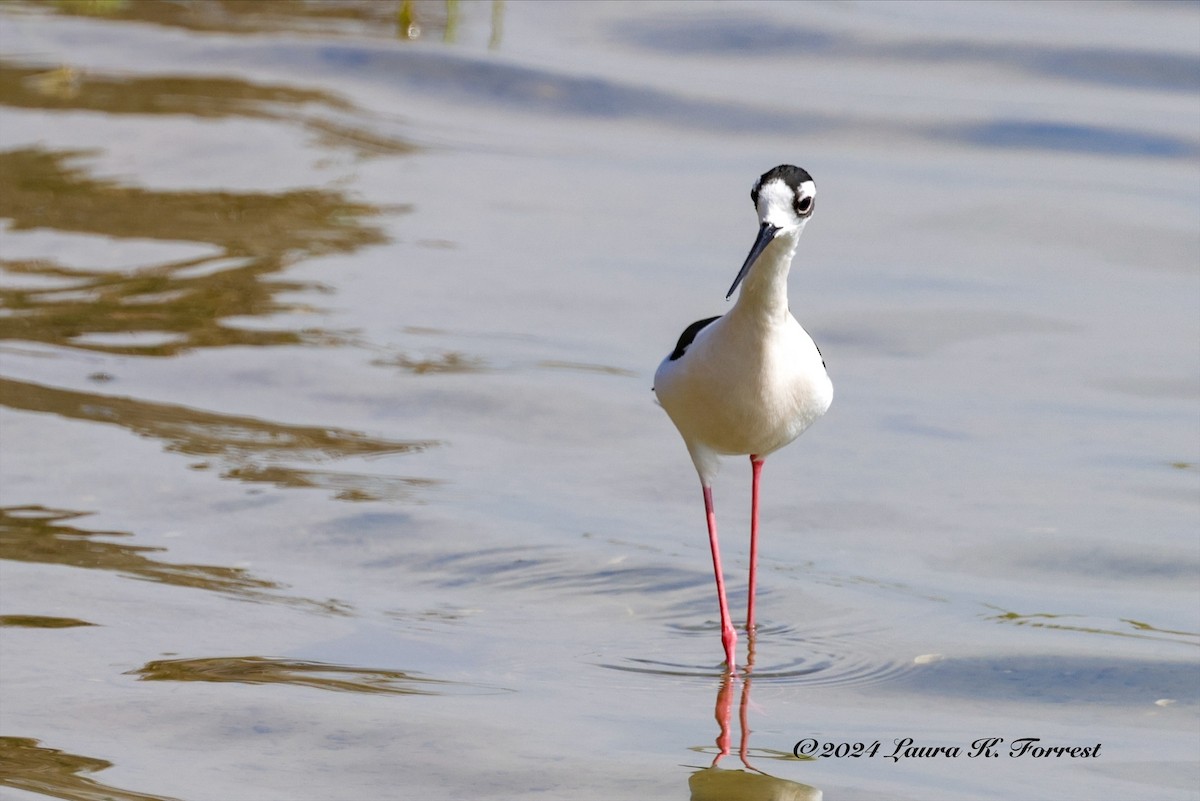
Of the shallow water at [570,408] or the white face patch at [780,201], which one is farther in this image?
the shallow water at [570,408]

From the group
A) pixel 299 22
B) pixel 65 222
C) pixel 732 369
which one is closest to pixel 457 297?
pixel 65 222

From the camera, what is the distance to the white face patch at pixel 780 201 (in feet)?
14.0

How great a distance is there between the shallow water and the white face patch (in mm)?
1378

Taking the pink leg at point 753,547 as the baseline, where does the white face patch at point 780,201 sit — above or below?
above

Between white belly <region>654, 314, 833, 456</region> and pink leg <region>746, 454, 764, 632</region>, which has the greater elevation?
white belly <region>654, 314, 833, 456</region>

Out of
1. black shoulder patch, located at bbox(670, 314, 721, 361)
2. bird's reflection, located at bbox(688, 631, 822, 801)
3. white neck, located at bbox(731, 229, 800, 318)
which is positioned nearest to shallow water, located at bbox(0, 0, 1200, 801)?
bird's reflection, located at bbox(688, 631, 822, 801)

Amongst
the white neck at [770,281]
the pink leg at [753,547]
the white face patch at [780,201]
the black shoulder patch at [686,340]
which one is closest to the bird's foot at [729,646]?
the pink leg at [753,547]

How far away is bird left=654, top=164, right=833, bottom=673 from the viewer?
4.48 metres

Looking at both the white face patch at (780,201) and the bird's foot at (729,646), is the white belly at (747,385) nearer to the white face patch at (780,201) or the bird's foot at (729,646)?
the white face patch at (780,201)

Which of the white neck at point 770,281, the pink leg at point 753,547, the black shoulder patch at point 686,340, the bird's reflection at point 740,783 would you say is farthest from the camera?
the pink leg at point 753,547

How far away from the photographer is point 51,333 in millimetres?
7605

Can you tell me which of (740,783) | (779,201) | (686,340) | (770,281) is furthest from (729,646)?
(779,201)

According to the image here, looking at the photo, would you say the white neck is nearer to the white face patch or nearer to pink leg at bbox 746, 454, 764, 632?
the white face patch

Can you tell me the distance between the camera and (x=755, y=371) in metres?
4.63
